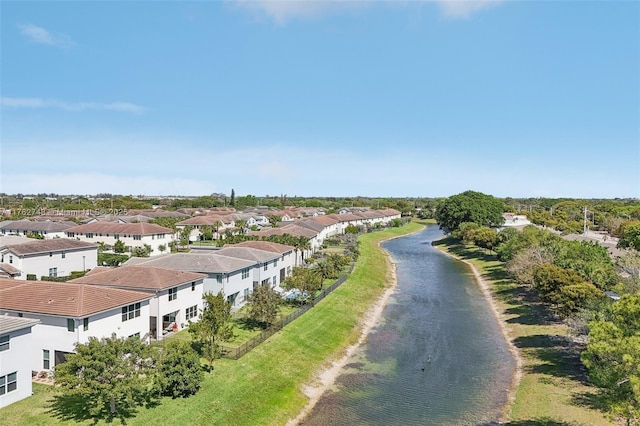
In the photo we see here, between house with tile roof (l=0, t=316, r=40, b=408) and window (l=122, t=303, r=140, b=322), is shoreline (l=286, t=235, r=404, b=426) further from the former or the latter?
house with tile roof (l=0, t=316, r=40, b=408)

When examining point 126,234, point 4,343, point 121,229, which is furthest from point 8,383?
point 121,229

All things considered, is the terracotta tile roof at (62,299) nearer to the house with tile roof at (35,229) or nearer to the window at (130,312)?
the window at (130,312)

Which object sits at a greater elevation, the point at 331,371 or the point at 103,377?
the point at 103,377

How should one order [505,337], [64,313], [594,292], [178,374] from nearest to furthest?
[178,374]
[64,313]
[594,292]
[505,337]

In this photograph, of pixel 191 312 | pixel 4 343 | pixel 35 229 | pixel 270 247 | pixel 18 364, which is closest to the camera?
pixel 4 343

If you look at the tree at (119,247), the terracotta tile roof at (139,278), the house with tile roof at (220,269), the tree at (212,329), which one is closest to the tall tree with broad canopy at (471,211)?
the house with tile roof at (220,269)

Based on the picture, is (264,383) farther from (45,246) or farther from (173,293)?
(45,246)
